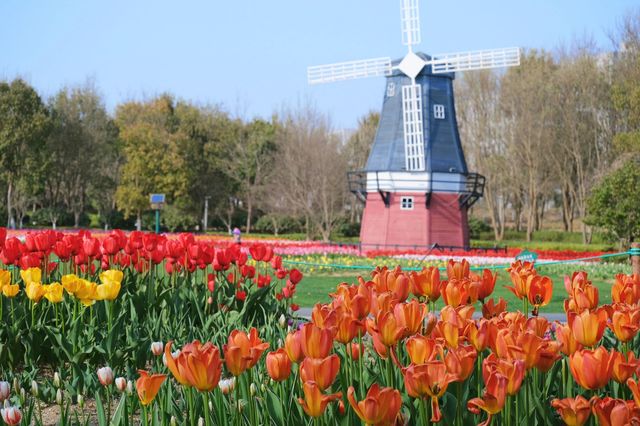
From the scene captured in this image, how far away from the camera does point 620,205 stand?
75.3 ft

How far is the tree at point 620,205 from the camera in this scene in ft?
74.9

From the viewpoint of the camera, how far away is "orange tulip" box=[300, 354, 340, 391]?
2172 mm

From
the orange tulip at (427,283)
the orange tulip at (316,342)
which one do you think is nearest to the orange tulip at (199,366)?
the orange tulip at (316,342)

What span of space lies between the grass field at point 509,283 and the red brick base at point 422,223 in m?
5.85

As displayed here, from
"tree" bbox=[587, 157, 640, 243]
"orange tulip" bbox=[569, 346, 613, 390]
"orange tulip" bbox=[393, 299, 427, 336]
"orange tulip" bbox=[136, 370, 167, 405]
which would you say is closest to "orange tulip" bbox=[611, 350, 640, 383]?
"orange tulip" bbox=[569, 346, 613, 390]

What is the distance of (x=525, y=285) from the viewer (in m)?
3.57

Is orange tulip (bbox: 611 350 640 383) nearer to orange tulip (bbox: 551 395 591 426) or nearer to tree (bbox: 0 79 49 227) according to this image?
orange tulip (bbox: 551 395 591 426)

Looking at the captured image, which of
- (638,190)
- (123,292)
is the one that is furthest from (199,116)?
(123,292)

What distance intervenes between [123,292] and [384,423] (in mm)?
4396

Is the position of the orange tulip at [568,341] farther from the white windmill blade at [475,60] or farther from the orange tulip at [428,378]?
the white windmill blade at [475,60]

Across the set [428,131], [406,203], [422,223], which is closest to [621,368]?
[422,223]

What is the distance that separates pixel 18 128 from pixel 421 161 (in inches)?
950

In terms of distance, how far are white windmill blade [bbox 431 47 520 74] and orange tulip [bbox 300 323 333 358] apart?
24159 mm

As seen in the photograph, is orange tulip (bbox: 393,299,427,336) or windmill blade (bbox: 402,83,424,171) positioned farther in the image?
windmill blade (bbox: 402,83,424,171)
